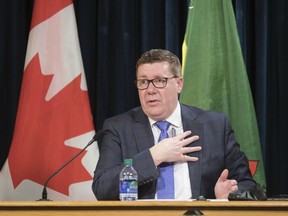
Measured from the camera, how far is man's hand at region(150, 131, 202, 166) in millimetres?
3117

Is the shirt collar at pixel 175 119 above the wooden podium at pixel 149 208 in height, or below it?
above

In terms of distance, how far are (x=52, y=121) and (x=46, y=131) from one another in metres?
0.08

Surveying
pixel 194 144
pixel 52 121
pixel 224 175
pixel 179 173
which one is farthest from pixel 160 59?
pixel 52 121

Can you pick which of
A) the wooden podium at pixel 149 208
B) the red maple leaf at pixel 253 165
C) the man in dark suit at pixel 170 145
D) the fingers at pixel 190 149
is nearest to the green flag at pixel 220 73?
the red maple leaf at pixel 253 165

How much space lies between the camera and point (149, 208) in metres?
2.27

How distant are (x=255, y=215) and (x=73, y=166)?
2.01m

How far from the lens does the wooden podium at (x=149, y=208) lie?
2225mm

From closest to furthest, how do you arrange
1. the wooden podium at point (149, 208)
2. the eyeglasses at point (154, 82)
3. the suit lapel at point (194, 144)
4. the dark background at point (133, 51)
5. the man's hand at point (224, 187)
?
the wooden podium at point (149, 208) → the man's hand at point (224, 187) → the suit lapel at point (194, 144) → the eyeglasses at point (154, 82) → the dark background at point (133, 51)

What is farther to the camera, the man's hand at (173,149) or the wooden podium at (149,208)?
the man's hand at (173,149)

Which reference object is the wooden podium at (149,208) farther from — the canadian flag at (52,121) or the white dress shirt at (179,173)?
the canadian flag at (52,121)

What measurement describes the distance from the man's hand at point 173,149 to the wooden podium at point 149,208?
2.71 feet

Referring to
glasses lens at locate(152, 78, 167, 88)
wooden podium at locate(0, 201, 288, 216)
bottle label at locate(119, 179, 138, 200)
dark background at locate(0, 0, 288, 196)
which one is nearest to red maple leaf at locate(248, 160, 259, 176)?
dark background at locate(0, 0, 288, 196)

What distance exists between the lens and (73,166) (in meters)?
4.04

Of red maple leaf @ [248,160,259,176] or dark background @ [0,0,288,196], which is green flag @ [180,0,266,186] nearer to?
red maple leaf @ [248,160,259,176]
